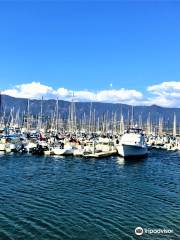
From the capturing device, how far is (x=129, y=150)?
89.6 m

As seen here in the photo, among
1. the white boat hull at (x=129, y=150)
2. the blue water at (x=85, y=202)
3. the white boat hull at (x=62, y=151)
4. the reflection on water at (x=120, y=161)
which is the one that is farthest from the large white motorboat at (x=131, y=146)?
the blue water at (x=85, y=202)

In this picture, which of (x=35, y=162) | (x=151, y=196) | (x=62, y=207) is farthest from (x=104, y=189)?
(x=35, y=162)

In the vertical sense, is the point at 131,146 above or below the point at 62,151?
above

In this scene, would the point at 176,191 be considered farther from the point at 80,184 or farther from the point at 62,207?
the point at 62,207

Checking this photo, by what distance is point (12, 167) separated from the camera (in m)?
67.9

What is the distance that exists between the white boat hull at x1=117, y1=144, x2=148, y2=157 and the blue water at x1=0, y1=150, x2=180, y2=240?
1824 cm

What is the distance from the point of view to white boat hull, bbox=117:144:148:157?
88.7 m

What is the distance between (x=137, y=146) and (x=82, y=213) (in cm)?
5566

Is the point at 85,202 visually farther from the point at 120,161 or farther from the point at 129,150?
the point at 129,150

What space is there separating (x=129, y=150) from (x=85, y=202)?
1961 inches

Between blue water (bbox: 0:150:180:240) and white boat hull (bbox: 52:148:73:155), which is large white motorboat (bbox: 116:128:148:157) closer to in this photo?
white boat hull (bbox: 52:148:73:155)

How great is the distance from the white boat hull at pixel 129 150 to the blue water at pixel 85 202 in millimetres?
18238

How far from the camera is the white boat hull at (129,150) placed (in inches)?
3492

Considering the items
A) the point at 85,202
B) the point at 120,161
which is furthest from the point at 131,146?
the point at 85,202
